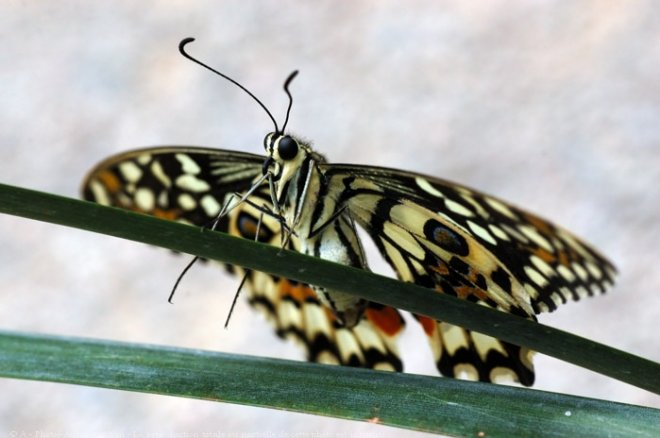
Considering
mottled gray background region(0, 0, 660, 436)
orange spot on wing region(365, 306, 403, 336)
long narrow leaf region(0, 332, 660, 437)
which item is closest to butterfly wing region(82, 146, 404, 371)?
orange spot on wing region(365, 306, 403, 336)

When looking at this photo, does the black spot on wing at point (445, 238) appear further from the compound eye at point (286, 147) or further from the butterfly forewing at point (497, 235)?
the compound eye at point (286, 147)

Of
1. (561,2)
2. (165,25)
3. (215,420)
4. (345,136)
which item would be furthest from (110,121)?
(561,2)

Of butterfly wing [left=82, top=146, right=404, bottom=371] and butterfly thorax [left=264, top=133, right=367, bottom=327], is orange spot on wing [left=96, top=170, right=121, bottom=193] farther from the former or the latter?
butterfly thorax [left=264, top=133, right=367, bottom=327]

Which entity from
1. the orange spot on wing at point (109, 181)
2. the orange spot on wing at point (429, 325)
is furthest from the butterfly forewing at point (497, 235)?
the orange spot on wing at point (109, 181)

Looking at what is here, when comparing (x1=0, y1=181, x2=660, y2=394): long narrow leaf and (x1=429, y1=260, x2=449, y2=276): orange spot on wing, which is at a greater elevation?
(x1=429, y1=260, x2=449, y2=276): orange spot on wing

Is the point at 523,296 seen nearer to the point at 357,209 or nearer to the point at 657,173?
the point at 357,209

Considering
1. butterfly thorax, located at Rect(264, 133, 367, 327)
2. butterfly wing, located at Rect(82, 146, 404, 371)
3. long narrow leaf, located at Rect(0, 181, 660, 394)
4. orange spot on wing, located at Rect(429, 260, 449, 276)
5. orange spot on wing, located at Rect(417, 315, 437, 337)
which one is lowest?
long narrow leaf, located at Rect(0, 181, 660, 394)

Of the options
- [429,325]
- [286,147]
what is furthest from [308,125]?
[286,147]
